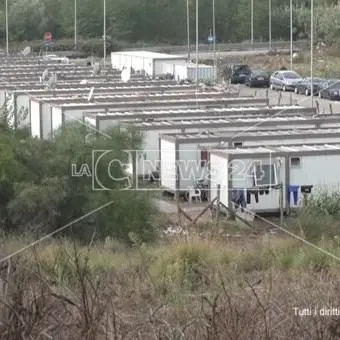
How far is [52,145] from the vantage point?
16297mm

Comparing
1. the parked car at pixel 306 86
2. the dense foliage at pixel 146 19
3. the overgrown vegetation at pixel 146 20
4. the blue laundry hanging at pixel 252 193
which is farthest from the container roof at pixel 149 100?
the dense foliage at pixel 146 19

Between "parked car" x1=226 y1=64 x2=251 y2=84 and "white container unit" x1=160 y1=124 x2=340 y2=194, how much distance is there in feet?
77.3

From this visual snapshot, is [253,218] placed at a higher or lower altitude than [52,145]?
lower

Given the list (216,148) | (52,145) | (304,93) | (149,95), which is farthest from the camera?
(304,93)

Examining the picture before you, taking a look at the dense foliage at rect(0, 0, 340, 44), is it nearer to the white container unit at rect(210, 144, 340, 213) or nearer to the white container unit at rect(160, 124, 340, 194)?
the white container unit at rect(160, 124, 340, 194)

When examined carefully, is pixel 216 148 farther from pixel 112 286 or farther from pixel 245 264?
pixel 112 286

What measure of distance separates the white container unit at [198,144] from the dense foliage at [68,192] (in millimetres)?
3755

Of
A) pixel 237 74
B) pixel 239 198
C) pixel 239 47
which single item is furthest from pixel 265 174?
pixel 239 47

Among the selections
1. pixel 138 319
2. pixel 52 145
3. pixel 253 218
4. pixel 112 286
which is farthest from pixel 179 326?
pixel 253 218

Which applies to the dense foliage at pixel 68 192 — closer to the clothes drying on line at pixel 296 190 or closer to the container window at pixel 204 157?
the clothes drying on line at pixel 296 190

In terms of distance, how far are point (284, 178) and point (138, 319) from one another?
40.5ft

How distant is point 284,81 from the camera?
40.5 m

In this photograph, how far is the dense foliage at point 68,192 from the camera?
581 inches

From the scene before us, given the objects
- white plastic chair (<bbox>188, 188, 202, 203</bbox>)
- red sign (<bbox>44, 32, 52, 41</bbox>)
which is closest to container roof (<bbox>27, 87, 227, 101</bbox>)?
white plastic chair (<bbox>188, 188, 202, 203</bbox>)
